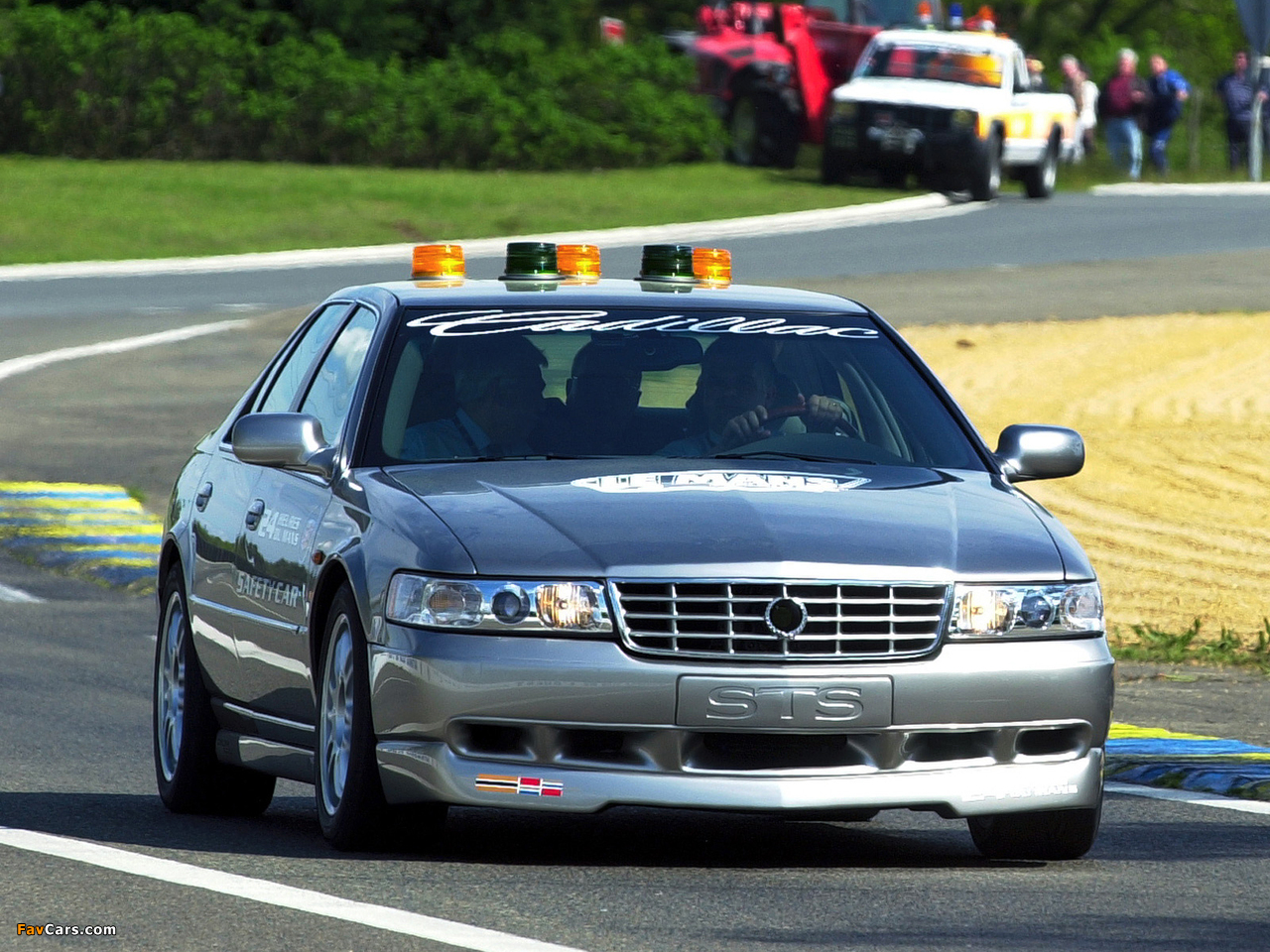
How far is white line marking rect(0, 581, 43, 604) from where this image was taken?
1400cm

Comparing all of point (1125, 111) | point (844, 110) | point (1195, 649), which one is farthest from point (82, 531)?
point (1125, 111)

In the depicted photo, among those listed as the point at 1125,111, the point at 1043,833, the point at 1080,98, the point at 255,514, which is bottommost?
the point at 1080,98

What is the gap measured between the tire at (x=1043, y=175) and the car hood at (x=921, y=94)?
4.78 feet

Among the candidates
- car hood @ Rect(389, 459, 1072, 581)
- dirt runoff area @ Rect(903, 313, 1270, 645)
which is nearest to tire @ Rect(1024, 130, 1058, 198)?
dirt runoff area @ Rect(903, 313, 1270, 645)

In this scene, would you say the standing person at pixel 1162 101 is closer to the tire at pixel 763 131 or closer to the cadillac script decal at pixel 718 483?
the tire at pixel 763 131

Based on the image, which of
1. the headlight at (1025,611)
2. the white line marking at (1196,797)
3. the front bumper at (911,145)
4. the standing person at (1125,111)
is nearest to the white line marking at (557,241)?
the front bumper at (911,145)

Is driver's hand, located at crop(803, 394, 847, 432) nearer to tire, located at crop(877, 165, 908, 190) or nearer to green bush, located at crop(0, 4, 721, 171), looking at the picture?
tire, located at crop(877, 165, 908, 190)

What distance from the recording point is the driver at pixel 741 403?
7711mm

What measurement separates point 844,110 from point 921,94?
3.40ft

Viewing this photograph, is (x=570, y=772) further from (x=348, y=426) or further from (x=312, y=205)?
(x=312, y=205)

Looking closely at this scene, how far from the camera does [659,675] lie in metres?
6.55

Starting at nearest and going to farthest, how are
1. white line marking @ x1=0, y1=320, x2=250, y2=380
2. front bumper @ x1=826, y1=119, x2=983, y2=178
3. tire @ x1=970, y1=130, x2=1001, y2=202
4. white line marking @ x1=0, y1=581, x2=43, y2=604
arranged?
1. white line marking @ x1=0, y1=581, x2=43, y2=604
2. white line marking @ x1=0, y1=320, x2=250, y2=380
3. front bumper @ x1=826, y1=119, x2=983, y2=178
4. tire @ x1=970, y1=130, x2=1001, y2=202

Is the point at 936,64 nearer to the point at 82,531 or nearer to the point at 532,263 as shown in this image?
the point at 82,531

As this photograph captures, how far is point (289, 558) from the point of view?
7.58m
